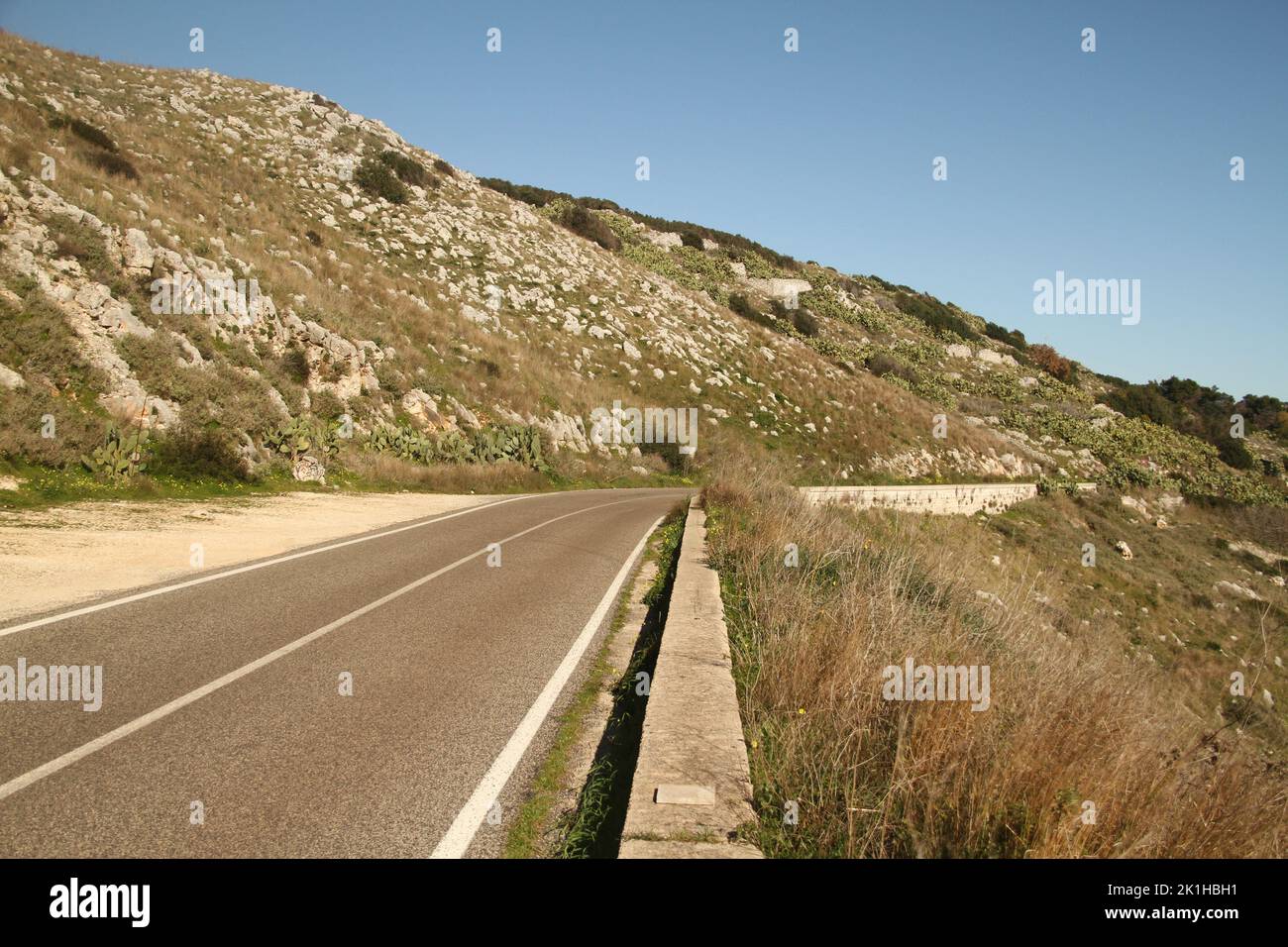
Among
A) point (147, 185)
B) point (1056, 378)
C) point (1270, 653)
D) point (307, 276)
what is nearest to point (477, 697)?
point (1270, 653)

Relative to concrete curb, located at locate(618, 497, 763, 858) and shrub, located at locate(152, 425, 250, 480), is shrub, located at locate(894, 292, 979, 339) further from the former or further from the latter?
concrete curb, located at locate(618, 497, 763, 858)

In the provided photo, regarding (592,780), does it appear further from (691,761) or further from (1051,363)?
(1051,363)

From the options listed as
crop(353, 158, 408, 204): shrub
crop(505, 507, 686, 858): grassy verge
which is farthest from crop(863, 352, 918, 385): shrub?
crop(505, 507, 686, 858): grassy verge

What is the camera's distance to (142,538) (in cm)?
1084

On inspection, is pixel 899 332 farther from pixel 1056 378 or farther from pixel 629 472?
pixel 629 472

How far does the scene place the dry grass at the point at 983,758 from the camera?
325 cm

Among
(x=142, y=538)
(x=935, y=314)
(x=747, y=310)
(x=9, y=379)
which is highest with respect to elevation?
(x=935, y=314)

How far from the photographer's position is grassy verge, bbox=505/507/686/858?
364 cm

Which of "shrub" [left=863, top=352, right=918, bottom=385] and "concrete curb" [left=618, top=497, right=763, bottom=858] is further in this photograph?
"shrub" [left=863, top=352, right=918, bottom=385]

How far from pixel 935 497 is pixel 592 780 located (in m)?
29.0

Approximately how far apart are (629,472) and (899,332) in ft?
153

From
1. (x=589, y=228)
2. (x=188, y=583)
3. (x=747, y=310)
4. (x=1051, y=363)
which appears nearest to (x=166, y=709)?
(x=188, y=583)

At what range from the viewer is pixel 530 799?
13.4ft

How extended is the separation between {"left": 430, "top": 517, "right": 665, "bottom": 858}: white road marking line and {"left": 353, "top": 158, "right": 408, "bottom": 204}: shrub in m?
46.7
